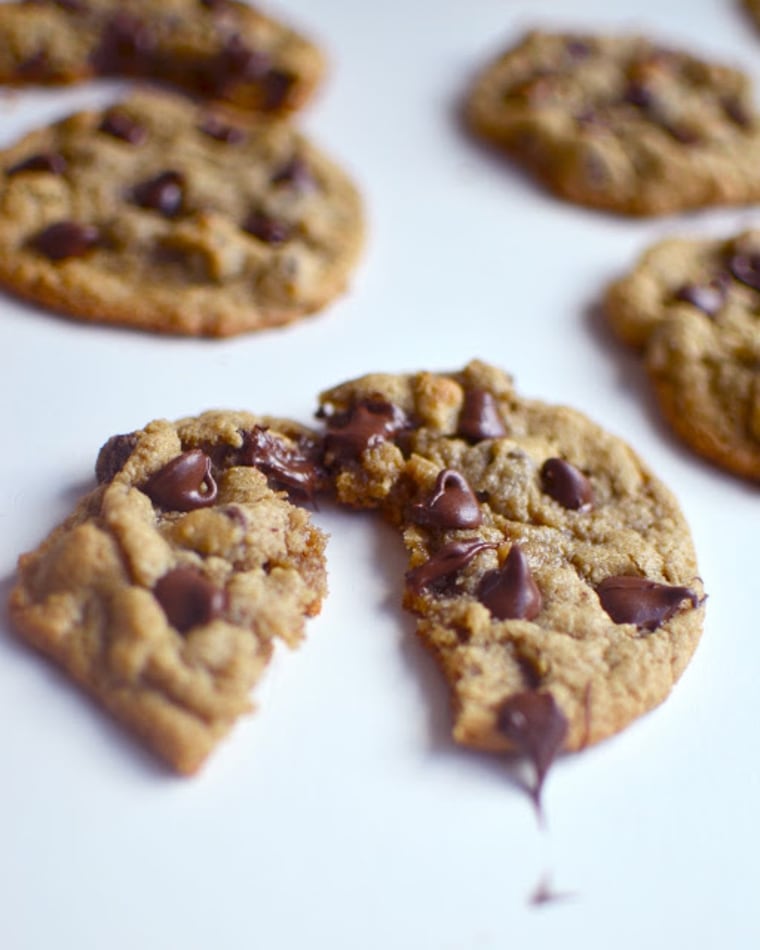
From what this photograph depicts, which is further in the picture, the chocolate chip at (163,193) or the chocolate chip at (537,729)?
the chocolate chip at (163,193)

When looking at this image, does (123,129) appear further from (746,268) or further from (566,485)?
(746,268)

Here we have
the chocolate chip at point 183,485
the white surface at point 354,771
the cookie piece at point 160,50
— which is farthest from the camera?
the cookie piece at point 160,50

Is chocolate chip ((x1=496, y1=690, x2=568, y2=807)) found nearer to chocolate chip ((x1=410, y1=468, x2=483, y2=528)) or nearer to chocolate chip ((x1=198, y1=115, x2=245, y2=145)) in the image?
chocolate chip ((x1=410, y1=468, x2=483, y2=528))

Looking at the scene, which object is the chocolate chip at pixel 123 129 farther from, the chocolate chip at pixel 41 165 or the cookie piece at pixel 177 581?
the cookie piece at pixel 177 581

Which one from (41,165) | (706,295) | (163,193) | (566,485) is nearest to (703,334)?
(706,295)

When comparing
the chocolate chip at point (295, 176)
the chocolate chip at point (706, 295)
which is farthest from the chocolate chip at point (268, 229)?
the chocolate chip at point (706, 295)

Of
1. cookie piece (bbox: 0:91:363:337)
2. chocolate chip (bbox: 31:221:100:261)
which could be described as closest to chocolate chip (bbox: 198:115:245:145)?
cookie piece (bbox: 0:91:363:337)
